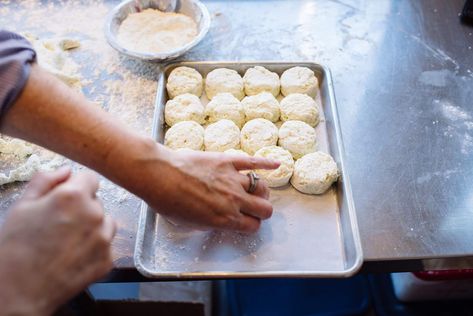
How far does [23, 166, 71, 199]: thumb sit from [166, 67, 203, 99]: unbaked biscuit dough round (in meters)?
0.86

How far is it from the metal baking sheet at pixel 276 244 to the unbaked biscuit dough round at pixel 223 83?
1.59ft

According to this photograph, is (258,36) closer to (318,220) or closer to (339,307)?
(318,220)

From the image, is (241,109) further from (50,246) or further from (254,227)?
(50,246)

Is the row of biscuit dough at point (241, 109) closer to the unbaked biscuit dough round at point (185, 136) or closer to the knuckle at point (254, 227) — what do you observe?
the unbaked biscuit dough round at point (185, 136)

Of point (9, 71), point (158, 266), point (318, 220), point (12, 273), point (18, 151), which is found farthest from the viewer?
point (18, 151)

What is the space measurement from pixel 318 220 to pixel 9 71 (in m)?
1.02

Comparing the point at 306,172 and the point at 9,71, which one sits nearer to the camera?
the point at 9,71

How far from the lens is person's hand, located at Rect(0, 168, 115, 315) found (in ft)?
2.36

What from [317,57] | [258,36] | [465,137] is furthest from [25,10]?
[465,137]

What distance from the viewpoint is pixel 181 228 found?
131cm

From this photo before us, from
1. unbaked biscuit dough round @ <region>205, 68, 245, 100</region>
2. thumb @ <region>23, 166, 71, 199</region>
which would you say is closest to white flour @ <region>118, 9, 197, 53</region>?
unbaked biscuit dough round @ <region>205, 68, 245, 100</region>

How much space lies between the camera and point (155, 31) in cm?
188

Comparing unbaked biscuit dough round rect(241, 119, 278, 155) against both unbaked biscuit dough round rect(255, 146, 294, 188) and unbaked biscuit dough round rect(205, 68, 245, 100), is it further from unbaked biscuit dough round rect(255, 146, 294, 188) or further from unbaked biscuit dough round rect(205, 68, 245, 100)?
unbaked biscuit dough round rect(205, 68, 245, 100)

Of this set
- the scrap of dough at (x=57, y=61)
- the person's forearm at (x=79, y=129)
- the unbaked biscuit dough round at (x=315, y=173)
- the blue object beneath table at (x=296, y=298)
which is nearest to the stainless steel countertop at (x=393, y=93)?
the unbaked biscuit dough round at (x=315, y=173)
